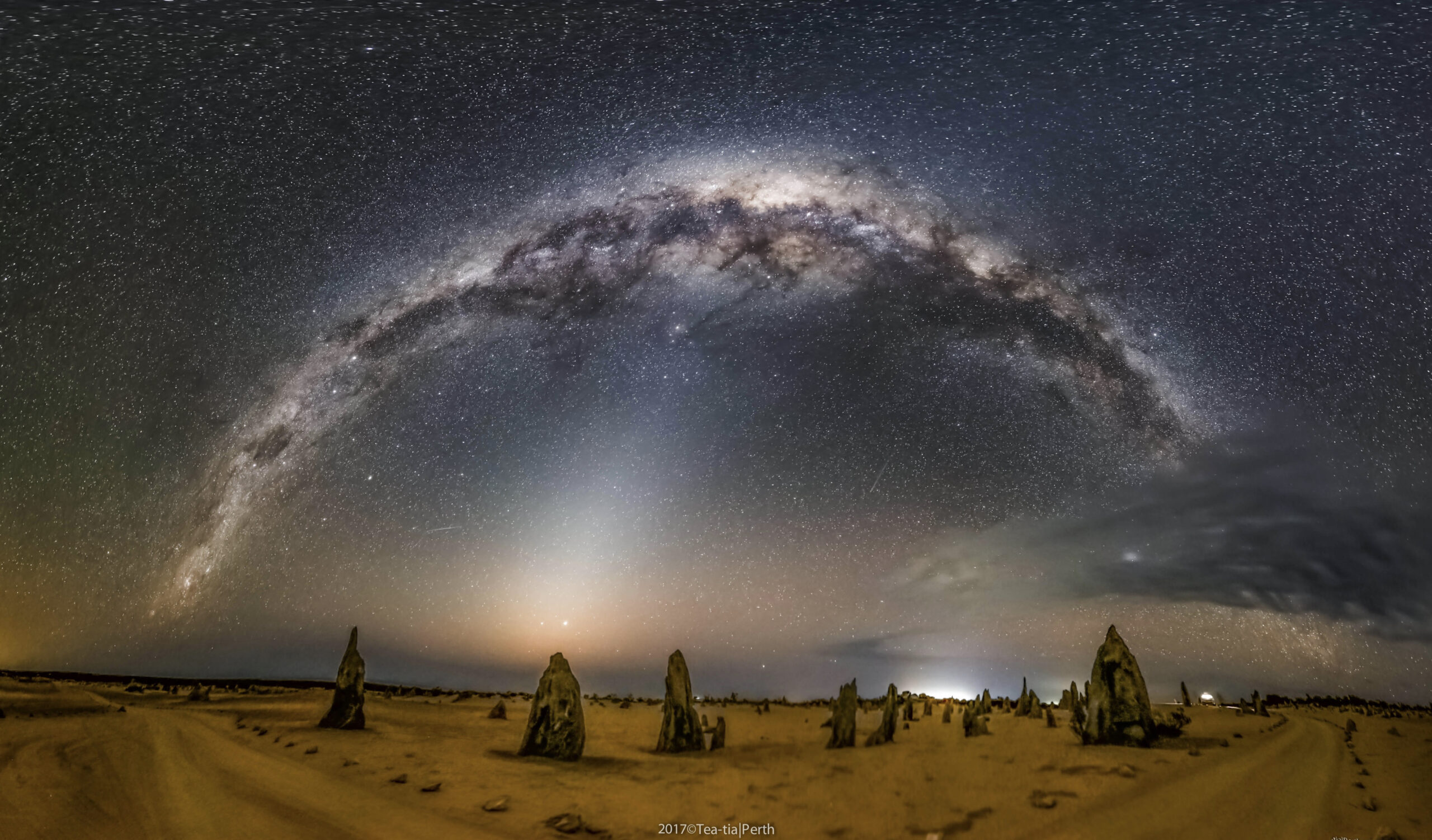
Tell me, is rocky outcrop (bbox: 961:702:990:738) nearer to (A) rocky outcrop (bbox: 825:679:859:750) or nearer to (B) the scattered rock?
(A) rocky outcrop (bbox: 825:679:859:750)

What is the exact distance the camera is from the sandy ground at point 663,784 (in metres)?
11.5

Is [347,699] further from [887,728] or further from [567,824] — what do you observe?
[887,728]

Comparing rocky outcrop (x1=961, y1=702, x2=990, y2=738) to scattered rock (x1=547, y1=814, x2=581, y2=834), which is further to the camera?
rocky outcrop (x1=961, y1=702, x2=990, y2=738)

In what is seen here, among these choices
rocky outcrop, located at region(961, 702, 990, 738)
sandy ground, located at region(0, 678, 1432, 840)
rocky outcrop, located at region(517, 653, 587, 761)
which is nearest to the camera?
sandy ground, located at region(0, 678, 1432, 840)

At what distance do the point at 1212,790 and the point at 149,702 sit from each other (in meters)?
43.1

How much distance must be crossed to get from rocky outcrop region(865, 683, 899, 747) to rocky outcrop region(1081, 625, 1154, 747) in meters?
6.10

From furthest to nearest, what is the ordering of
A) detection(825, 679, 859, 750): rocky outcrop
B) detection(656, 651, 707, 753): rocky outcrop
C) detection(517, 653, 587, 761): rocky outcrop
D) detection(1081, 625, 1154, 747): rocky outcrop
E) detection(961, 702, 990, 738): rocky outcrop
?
detection(961, 702, 990, 738): rocky outcrop < detection(825, 679, 859, 750): rocky outcrop < detection(656, 651, 707, 753): rocky outcrop < detection(1081, 625, 1154, 747): rocky outcrop < detection(517, 653, 587, 761): rocky outcrop

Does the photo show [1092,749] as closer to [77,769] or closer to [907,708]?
[907,708]

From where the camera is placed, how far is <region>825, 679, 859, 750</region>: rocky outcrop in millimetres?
22734

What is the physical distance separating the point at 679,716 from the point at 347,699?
1190cm

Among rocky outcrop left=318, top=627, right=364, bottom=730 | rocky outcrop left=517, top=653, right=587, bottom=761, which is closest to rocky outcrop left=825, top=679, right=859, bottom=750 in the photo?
rocky outcrop left=517, top=653, right=587, bottom=761

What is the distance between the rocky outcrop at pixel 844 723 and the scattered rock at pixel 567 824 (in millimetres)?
13002

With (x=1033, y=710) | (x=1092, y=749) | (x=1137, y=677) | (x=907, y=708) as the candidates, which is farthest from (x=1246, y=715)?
(x=1092, y=749)

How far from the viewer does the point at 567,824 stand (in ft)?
38.2
